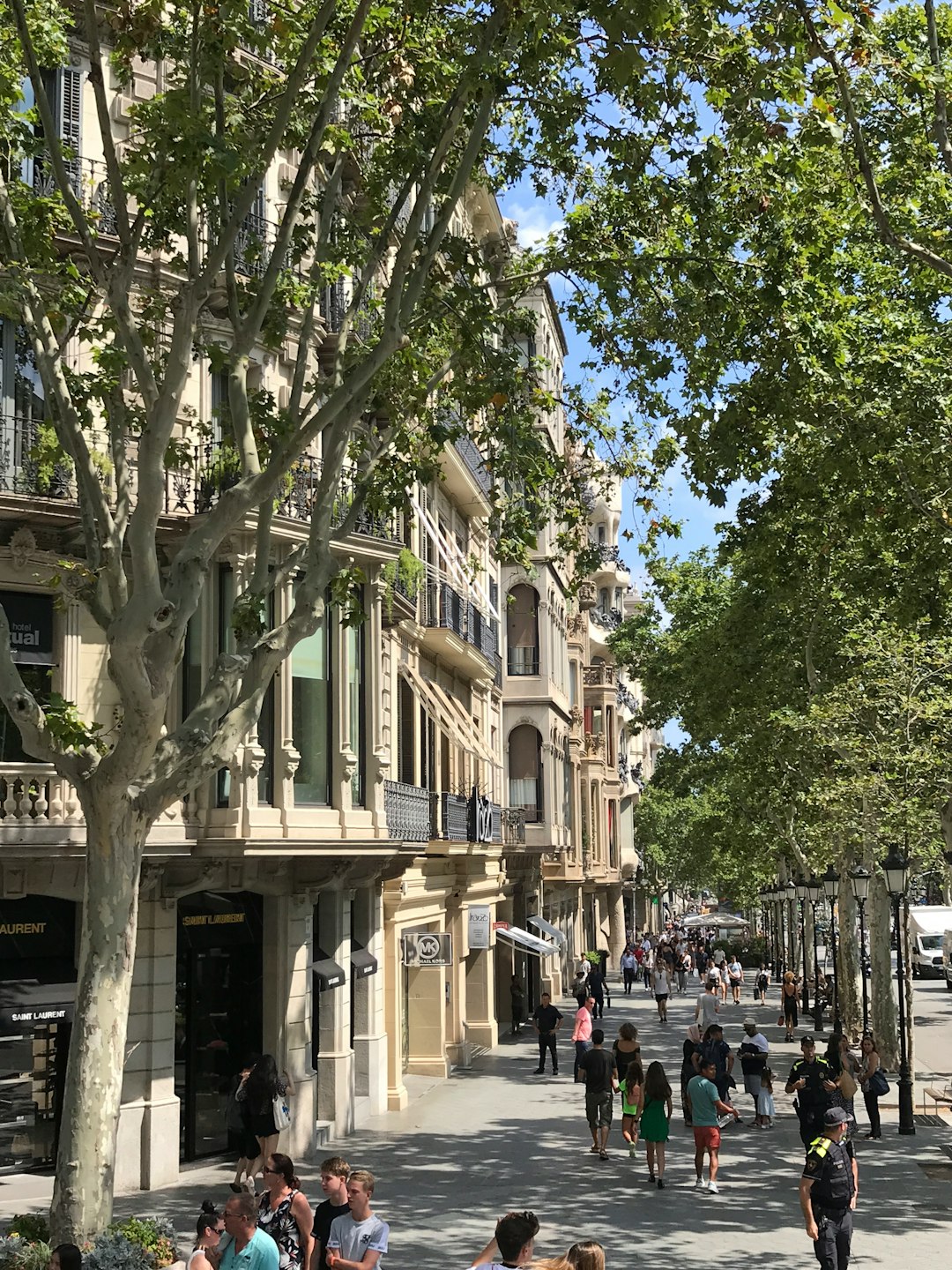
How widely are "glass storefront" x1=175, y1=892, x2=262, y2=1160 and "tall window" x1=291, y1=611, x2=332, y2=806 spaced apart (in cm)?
178

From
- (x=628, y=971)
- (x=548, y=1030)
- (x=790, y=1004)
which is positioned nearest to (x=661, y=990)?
(x=790, y=1004)

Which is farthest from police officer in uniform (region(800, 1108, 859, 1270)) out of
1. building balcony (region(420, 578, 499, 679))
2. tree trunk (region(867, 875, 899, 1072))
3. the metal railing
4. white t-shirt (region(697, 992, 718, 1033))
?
building balcony (region(420, 578, 499, 679))

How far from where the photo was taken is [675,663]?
3888 centimetres

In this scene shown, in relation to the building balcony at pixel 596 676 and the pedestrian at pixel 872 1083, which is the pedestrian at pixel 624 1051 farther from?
the building balcony at pixel 596 676

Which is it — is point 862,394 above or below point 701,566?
below

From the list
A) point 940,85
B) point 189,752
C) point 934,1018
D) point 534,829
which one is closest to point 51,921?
point 189,752

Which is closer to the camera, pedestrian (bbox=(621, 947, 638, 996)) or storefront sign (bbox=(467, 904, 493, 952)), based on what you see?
storefront sign (bbox=(467, 904, 493, 952))

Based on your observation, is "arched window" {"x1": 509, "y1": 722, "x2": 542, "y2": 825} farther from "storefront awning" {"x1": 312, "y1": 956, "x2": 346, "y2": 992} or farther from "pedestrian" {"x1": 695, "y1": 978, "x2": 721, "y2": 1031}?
"storefront awning" {"x1": 312, "y1": 956, "x2": 346, "y2": 992}

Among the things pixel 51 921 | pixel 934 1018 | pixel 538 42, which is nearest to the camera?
pixel 538 42

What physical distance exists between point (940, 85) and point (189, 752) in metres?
9.36

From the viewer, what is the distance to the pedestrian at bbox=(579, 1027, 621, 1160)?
1989cm

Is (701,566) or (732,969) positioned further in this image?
(732,969)

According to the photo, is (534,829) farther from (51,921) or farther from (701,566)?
(51,921)

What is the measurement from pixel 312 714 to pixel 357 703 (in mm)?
1236
